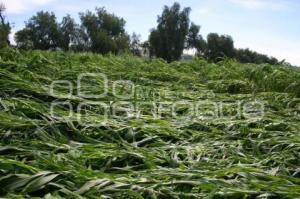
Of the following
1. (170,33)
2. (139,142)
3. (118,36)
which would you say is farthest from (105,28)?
(139,142)

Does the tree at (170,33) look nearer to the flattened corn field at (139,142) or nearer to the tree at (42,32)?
the tree at (42,32)

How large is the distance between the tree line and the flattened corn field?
1098 inches

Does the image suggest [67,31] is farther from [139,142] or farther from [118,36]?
[139,142]

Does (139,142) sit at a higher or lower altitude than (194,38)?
lower

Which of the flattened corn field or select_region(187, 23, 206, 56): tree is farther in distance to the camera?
select_region(187, 23, 206, 56): tree

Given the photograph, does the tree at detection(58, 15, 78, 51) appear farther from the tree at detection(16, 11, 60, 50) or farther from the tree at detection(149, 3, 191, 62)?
the tree at detection(149, 3, 191, 62)

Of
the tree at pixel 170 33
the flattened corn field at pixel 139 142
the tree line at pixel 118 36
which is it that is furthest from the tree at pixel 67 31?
the flattened corn field at pixel 139 142

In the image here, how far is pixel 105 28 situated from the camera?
3588cm

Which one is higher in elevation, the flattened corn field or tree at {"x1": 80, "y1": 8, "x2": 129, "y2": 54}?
tree at {"x1": 80, "y1": 8, "x2": 129, "y2": 54}

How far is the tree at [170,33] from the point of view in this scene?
105 feet

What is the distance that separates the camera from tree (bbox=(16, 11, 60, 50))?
34.8 meters

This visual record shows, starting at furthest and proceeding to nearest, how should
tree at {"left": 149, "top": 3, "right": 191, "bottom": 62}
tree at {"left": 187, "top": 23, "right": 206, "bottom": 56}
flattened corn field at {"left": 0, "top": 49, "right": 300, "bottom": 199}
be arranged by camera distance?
tree at {"left": 187, "top": 23, "right": 206, "bottom": 56} → tree at {"left": 149, "top": 3, "right": 191, "bottom": 62} → flattened corn field at {"left": 0, "top": 49, "right": 300, "bottom": 199}

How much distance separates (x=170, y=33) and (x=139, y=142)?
3137cm

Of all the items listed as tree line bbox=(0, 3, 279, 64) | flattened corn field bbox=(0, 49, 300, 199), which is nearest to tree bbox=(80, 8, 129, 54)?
tree line bbox=(0, 3, 279, 64)
